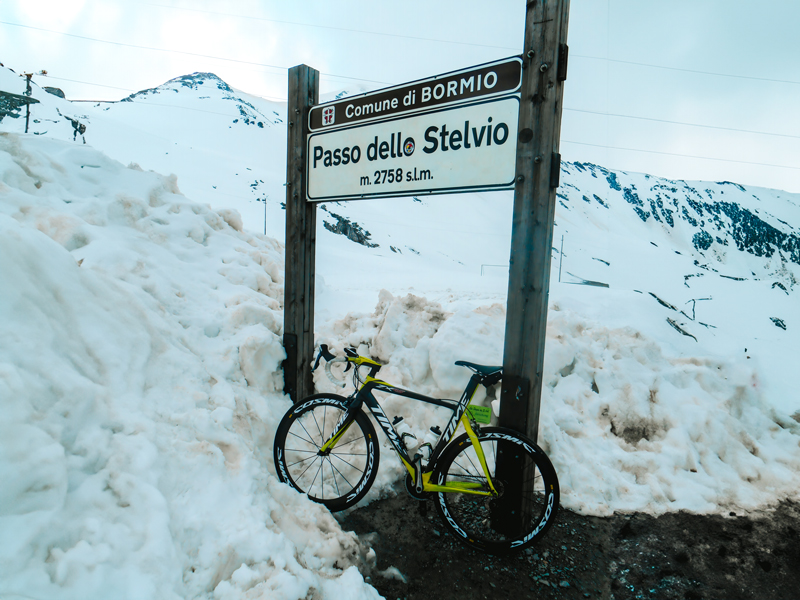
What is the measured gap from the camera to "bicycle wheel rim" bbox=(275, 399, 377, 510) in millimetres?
3279

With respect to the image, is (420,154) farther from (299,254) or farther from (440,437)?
(440,437)

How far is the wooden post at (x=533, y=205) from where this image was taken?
2.76 m

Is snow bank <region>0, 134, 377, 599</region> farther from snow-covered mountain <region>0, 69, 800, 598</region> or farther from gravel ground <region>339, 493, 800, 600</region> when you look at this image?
gravel ground <region>339, 493, 800, 600</region>

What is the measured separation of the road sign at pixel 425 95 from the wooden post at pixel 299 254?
214 mm

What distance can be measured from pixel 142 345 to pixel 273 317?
1483 mm

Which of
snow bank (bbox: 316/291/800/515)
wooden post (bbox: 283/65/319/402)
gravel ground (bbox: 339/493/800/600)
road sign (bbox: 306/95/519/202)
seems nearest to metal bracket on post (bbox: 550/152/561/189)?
road sign (bbox: 306/95/519/202)

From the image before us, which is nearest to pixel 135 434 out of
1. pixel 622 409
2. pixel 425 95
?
pixel 425 95

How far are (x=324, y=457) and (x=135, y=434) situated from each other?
4.95ft

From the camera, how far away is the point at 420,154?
3320mm

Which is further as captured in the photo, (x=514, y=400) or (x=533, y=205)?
(x=514, y=400)

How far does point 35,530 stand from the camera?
170 cm

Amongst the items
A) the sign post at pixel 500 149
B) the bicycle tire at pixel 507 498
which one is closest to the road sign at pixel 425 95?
the sign post at pixel 500 149

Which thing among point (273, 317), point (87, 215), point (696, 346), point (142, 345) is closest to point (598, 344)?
point (696, 346)

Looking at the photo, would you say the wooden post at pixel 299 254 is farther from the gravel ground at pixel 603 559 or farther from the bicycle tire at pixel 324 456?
the gravel ground at pixel 603 559
